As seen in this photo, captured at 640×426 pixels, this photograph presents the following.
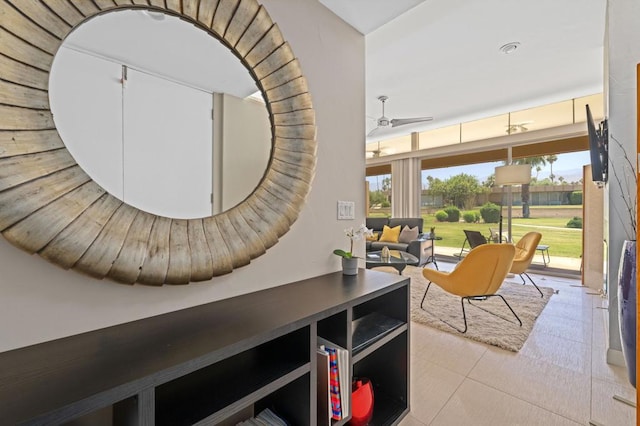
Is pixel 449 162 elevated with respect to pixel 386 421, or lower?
elevated

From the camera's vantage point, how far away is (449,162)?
240 inches

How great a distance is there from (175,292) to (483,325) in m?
2.77

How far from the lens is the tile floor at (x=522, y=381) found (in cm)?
153

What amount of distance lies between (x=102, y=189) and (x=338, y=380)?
109 cm

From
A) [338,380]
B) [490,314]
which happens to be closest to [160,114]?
[338,380]

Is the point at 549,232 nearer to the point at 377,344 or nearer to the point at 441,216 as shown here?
the point at 441,216

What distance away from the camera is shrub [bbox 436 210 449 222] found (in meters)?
6.02

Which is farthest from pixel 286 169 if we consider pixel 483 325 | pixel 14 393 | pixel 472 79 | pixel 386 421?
pixel 472 79

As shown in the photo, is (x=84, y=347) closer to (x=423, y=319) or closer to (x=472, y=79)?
(x=423, y=319)

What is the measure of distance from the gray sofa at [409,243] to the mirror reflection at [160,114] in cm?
419

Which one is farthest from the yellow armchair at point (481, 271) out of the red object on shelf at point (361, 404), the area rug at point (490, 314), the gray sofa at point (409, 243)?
the gray sofa at point (409, 243)

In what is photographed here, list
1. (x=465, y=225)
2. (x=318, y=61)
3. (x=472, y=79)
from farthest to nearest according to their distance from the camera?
(x=465, y=225), (x=472, y=79), (x=318, y=61)

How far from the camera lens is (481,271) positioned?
2.45 m

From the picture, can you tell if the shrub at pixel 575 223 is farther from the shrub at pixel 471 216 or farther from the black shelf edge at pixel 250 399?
the black shelf edge at pixel 250 399
